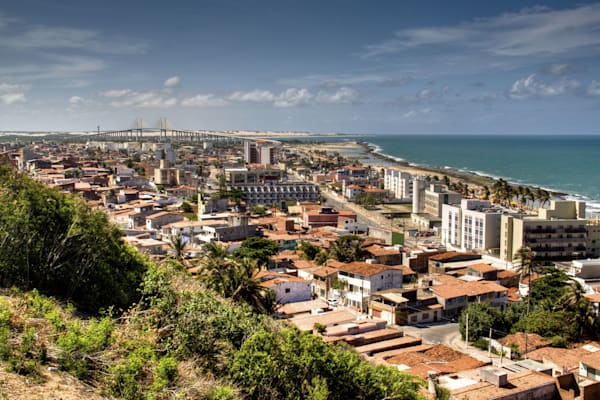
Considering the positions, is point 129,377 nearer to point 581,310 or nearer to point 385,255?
point 581,310

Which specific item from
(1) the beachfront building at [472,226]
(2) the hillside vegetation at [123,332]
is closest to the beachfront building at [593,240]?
(1) the beachfront building at [472,226]

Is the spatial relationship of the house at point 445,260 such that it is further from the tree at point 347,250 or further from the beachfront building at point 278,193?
the beachfront building at point 278,193

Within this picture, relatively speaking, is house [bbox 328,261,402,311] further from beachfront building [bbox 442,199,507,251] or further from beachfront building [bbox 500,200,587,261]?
beachfront building [bbox 442,199,507,251]

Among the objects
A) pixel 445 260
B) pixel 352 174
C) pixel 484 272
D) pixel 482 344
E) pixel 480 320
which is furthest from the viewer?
pixel 352 174

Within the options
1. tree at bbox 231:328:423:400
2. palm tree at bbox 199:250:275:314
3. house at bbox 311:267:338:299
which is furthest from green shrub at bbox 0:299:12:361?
house at bbox 311:267:338:299

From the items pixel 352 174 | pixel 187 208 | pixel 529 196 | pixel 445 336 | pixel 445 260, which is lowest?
pixel 445 336

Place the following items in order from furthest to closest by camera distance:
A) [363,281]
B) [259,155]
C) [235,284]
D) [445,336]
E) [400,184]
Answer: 1. [259,155]
2. [400,184]
3. [363,281]
4. [445,336]
5. [235,284]

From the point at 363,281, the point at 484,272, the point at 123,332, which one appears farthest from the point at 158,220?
the point at 123,332
